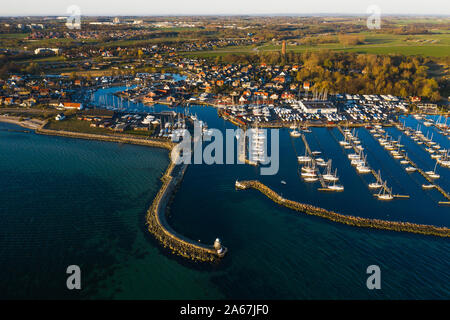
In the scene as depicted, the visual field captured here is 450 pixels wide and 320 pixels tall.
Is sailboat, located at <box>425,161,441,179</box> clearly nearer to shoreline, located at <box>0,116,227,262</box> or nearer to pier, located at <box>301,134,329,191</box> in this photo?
pier, located at <box>301,134,329,191</box>

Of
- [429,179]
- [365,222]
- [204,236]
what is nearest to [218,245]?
[204,236]

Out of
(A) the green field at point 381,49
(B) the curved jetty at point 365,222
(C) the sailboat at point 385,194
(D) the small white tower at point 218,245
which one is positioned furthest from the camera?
(A) the green field at point 381,49

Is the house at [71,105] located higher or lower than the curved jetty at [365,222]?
higher

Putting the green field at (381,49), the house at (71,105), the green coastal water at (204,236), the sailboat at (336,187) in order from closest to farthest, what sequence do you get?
1. the green coastal water at (204,236)
2. the sailboat at (336,187)
3. the house at (71,105)
4. the green field at (381,49)

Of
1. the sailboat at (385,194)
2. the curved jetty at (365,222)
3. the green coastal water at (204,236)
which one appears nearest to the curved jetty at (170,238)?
the green coastal water at (204,236)

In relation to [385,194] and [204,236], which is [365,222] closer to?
[385,194]

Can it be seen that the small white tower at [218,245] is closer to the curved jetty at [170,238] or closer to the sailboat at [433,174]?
the curved jetty at [170,238]

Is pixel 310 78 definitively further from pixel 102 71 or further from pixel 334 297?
pixel 334 297

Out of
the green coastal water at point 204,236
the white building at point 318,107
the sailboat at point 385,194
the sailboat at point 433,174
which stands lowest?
the green coastal water at point 204,236
